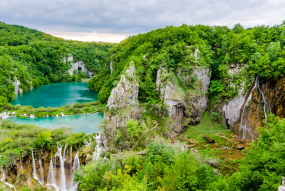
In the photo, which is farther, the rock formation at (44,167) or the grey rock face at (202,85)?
the grey rock face at (202,85)

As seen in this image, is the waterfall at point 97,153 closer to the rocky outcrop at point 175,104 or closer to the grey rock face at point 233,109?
the rocky outcrop at point 175,104

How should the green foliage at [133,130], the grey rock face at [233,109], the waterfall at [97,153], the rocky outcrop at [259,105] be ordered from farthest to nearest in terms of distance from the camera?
the grey rock face at [233,109]
the green foliage at [133,130]
the rocky outcrop at [259,105]
the waterfall at [97,153]

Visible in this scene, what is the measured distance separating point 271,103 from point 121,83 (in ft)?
79.6

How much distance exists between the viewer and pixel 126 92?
31500mm

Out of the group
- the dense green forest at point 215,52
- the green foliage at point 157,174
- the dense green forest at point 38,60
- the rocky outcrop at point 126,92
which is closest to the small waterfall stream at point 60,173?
the green foliage at point 157,174

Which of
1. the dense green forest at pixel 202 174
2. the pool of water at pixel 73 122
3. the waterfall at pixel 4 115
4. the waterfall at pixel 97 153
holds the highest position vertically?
the dense green forest at pixel 202 174

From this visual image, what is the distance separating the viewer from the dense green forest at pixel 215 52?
27.8 m

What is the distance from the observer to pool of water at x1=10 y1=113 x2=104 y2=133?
32037 millimetres

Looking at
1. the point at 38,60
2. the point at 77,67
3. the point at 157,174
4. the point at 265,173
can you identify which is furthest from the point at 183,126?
the point at 77,67

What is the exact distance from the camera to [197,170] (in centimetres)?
1306

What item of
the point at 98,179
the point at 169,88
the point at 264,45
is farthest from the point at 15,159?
the point at 264,45

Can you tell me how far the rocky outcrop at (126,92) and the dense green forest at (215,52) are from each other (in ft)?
4.81

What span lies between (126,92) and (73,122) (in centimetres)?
1302

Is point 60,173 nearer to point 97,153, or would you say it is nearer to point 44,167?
point 44,167
